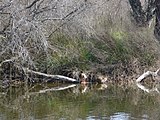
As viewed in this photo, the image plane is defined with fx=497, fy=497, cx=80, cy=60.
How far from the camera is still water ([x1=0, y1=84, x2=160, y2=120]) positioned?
40.7ft

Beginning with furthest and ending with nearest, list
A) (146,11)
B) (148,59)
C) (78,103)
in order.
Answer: (146,11), (148,59), (78,103)

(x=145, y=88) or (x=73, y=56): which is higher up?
(x=73, y=56)

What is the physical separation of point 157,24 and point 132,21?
48.0 inches

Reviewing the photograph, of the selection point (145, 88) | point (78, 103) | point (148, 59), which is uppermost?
point (148, 59)

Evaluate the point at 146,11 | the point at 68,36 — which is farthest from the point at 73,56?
the point at 146,11

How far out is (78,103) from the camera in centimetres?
1446

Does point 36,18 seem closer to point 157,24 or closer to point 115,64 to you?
point 115,64

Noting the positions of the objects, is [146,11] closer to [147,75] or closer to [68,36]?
[147,75]

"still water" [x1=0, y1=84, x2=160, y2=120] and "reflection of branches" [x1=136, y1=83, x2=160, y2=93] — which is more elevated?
"reflection of branches" [x1=136, y1=83, x2=160, y2=93]

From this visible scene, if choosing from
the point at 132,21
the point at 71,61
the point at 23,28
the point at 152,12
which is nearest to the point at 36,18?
the point at 23,28

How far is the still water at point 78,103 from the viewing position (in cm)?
1239

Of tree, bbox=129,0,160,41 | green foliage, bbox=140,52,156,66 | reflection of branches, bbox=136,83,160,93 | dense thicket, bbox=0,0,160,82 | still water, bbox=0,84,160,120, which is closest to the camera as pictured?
still water, bbox=0,84,160,120

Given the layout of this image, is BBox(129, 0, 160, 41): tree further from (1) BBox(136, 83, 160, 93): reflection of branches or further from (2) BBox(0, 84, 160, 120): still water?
(2) BBox(0, 84, 160, 120): still water

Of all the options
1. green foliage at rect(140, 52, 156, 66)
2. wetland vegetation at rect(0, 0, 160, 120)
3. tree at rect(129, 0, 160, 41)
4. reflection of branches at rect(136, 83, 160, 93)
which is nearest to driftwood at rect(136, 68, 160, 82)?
wetland vegetation at rect(0, 0, 160, 120)
